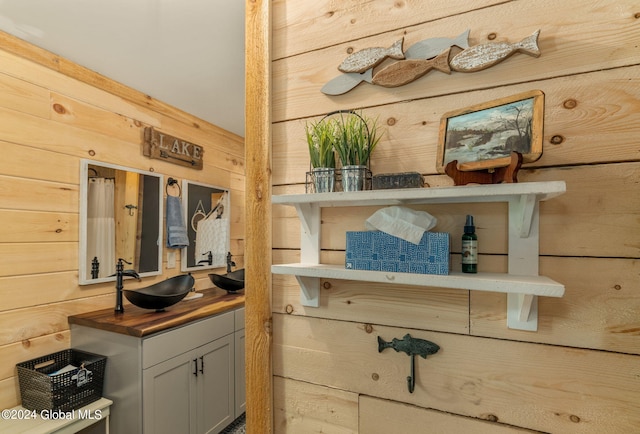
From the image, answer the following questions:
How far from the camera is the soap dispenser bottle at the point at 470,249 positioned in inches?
31.7

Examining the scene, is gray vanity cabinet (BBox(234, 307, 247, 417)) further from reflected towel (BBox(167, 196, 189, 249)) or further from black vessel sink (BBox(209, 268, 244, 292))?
reflected towel (BBox(167, 196, 189, 249))

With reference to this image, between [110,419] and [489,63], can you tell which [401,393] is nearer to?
[489,63]

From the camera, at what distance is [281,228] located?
1.12m

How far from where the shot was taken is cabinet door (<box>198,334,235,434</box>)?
227cm

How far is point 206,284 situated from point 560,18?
318cm

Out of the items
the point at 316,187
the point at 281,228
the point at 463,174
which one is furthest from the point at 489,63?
the point at 281,228

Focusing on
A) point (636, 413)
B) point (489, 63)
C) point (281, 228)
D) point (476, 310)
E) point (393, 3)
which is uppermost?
point (393, 3)

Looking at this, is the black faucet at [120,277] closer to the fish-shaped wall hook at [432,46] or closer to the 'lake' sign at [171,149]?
the 'lake' sign at [171,149]

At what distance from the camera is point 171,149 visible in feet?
9.41

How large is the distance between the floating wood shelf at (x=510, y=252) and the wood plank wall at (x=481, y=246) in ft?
0.10

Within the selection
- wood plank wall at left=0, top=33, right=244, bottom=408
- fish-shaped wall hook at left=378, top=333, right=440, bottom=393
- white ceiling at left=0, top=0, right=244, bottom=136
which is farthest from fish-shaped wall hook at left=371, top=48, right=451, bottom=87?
wood plank wall at left=0, top=33, right=244, bottom=408

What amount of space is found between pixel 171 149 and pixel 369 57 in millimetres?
2366

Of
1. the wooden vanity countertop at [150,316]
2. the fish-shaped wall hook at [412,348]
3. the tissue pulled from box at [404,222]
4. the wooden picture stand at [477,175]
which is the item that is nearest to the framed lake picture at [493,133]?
the wooden picture stand at [477,175]

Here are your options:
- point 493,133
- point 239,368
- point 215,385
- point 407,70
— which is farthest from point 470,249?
point 239,368
